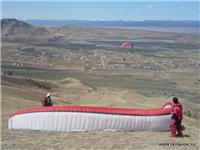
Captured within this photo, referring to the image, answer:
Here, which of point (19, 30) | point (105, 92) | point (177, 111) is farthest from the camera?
point (19, 30)

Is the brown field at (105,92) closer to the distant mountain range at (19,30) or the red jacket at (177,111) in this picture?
the red jacket at (177,111)

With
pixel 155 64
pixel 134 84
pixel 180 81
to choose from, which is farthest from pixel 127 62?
pixel 134 84

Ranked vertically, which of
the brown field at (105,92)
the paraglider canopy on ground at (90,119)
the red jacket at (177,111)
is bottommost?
the brown field at (105,92)

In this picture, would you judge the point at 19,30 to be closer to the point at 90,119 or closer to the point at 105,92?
the point at 105,92

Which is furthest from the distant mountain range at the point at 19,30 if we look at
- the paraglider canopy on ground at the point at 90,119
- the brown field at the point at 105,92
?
the paraglider canopy on ground at the point at 90,119

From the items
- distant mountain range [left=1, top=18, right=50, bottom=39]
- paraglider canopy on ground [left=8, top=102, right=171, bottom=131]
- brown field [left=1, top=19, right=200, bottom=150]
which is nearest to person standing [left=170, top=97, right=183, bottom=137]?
brown field [left=1, top=19, right=200, bottom=150]

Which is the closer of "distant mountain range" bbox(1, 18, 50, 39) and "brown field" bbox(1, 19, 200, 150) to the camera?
"brown field" bbox(1, 19, 200, 150)

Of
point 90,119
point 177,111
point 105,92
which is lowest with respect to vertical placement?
point 105,92

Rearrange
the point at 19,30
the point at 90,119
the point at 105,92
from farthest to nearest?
the point at 19,30 < the point at 105,92 < the point at 90,119

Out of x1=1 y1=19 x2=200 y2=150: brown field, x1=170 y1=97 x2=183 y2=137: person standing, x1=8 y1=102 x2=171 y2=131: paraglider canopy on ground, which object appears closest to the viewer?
x1=1 y1=19 x2=200 y2=150: brown field

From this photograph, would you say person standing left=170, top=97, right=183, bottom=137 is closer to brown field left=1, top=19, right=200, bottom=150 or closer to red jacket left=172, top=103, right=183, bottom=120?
red jacket left=172, top=103, right=183, bottom=120

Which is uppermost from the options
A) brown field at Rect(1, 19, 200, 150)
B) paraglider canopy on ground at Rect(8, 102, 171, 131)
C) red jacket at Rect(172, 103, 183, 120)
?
red jacket at Rect(172, 103, 183, 120)

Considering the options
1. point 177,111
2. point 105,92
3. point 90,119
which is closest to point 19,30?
point 105,92
